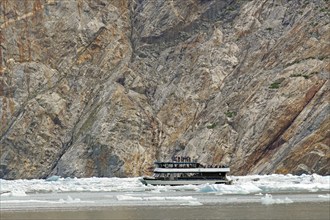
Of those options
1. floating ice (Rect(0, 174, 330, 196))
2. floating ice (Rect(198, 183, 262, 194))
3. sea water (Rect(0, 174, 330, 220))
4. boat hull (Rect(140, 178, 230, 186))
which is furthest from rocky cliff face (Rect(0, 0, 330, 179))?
sea water (Rect(0, 174, 330, 220))

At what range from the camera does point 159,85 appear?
12081 centimetres

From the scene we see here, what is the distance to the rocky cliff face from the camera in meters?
101

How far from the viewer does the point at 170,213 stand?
4606 centimetres

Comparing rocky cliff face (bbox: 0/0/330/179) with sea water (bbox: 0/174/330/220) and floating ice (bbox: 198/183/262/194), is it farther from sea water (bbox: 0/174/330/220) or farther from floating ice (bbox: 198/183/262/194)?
sea water (bbox: 0/174/330/220)

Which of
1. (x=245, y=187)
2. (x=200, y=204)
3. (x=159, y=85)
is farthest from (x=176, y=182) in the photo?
(x=200, y=204)

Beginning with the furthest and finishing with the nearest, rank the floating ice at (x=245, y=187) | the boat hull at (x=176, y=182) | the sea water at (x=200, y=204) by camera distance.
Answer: the boat hull at (x=176, y=182) < the floating ice at (x=245, y=187) < the sea water at (x=200, y=204)

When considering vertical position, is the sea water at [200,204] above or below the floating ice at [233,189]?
below

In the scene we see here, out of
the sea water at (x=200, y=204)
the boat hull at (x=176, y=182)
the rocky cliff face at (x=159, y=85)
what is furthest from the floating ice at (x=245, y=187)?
the rocky cliff face at (x=159, y=85)

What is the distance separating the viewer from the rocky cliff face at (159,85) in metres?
101

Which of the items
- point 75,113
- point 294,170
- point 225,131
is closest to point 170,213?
point 294,170

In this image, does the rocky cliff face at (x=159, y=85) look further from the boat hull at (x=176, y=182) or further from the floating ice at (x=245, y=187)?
the floating ice at (x=245, y=187)

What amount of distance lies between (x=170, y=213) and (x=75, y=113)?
7800 centimetres

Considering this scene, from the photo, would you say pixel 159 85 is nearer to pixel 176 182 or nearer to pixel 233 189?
pixel 176 182

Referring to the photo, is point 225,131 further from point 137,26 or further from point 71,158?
point 137,26
